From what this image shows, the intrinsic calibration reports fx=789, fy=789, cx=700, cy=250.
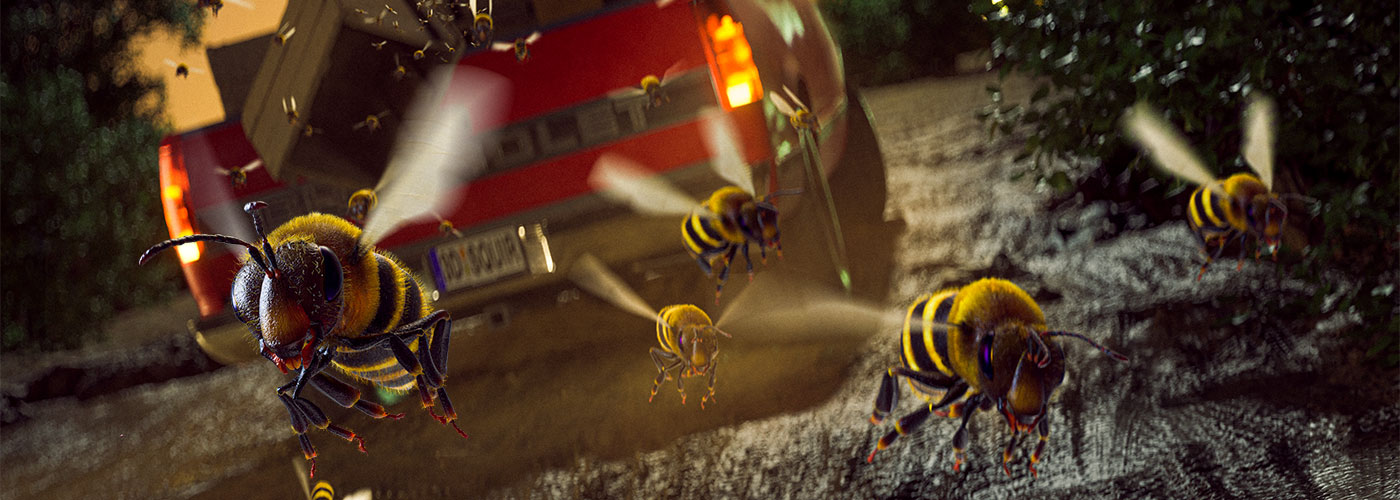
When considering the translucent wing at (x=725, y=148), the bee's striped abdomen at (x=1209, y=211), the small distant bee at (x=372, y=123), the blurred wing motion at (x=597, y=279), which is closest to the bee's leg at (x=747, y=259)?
the translucent wing at (x=725, y=148)

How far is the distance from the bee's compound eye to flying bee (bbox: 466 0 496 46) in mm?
583

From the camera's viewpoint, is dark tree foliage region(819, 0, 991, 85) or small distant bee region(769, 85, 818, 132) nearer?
small distant bee region(769, 85, 818, 132)

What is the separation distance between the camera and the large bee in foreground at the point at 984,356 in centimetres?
116

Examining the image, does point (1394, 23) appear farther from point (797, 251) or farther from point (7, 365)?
point (7, 365)

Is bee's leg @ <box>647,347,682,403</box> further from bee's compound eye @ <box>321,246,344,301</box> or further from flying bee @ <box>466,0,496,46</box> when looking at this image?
bee's compound eye @ <box>321,246,344,301</box>

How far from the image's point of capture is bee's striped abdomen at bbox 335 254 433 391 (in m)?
0.91

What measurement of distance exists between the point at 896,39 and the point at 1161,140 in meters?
14.2

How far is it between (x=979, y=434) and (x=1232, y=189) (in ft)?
5.33

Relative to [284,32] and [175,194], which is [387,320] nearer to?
[284,32]

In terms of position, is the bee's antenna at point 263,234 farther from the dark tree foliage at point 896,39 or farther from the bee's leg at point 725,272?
the dark tree foliage at point 896,39

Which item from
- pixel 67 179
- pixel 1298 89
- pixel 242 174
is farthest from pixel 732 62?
pixel 67 179

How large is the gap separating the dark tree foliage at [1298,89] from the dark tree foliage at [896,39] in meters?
12.2

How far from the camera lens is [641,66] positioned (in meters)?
2.74

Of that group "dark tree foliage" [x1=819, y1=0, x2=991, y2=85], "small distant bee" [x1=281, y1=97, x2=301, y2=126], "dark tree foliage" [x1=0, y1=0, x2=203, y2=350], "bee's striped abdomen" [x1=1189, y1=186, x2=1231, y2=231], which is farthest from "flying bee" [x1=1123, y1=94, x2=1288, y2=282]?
"dark tree foliage" [x1=819, y1=0, x2=991, y2=85]
